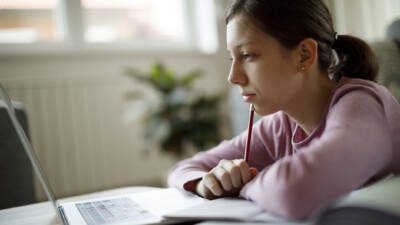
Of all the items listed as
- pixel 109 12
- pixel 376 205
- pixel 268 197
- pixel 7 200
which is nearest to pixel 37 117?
pixel 109 12

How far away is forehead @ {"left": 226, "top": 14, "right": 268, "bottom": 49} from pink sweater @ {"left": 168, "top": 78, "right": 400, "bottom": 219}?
17 cm

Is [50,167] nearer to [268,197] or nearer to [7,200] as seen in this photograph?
[7,200]

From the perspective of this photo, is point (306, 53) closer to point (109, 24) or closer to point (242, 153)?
point (242, 153)

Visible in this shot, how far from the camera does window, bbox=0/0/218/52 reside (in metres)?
2.86

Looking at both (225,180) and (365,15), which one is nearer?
(225,180)

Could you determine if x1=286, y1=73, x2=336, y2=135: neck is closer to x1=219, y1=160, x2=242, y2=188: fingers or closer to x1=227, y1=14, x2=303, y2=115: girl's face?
x1=227, y1=14, x2=303, y2=115: girl's face

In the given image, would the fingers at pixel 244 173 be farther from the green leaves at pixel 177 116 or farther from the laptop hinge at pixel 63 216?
the green leaves at pixel 177 116

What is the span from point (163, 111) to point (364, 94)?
2.17 m

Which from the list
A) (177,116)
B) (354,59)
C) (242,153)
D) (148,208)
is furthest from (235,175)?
(177,116)

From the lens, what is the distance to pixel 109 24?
3.22 meters

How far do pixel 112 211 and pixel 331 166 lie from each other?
366 mm

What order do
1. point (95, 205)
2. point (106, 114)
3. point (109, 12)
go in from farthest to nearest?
point (109, 12) < point (106, 114) < point (95, 205)

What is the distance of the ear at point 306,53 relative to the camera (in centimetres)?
79

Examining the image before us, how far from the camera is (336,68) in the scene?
898mm
